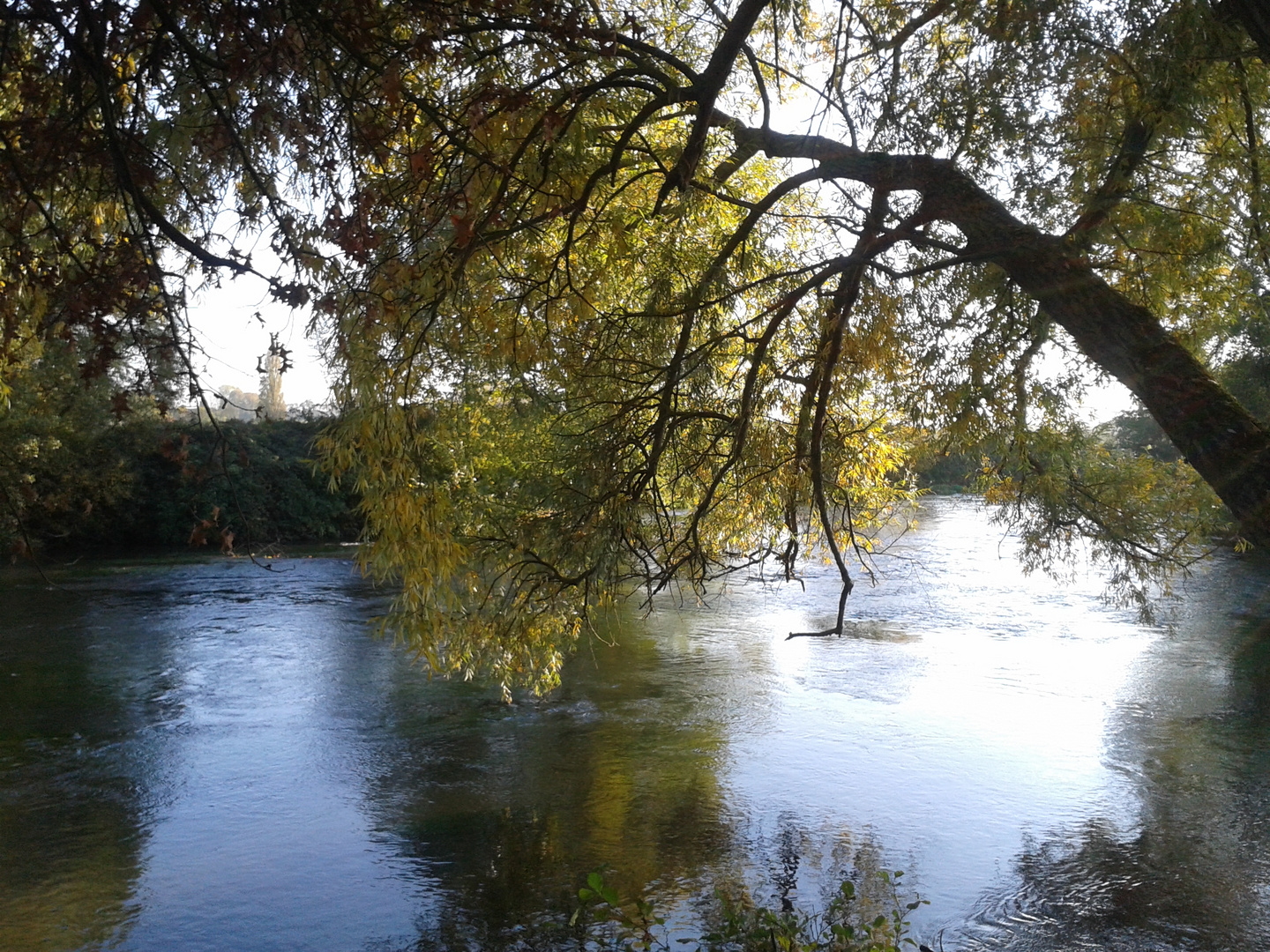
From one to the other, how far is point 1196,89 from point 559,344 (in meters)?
3.39

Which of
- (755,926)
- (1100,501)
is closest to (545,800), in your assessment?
(755,926)

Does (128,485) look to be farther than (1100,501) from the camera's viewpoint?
Yes

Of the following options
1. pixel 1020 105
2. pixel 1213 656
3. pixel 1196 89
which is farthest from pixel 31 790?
pixel 1213 656

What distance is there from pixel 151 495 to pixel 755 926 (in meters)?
20.4

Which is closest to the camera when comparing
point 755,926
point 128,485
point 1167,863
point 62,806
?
point 755,926

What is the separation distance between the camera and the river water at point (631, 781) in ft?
22.6

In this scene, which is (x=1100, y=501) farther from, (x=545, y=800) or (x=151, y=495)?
(x=151, y=495)

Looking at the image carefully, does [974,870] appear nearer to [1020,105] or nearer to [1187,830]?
[1187,830]

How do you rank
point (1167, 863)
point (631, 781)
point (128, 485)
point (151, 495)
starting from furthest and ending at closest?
1. point (151, 495)
2. point (128, 485)
3. point (631, 781)
4. point (1167, 863)

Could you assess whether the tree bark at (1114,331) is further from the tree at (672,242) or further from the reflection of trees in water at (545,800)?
the reflection of trees in water at (545,800)

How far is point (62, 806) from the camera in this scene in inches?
335

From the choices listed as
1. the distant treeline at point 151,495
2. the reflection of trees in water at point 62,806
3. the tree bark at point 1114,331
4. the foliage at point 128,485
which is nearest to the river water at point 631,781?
the reflection of trees in water at point 62,806

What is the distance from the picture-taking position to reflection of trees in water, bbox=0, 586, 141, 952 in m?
6.61

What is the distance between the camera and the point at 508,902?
696 centimetres
